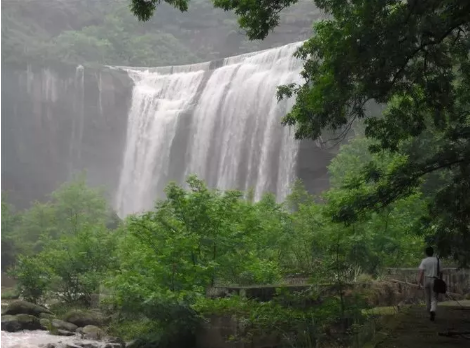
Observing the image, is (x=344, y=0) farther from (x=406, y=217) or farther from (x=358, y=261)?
(x=406, y=217)

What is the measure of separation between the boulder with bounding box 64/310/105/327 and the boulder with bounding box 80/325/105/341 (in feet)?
2.87

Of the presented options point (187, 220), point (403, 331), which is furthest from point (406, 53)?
point (187, 220)

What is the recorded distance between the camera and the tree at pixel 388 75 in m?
7.98

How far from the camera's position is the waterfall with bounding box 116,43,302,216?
141 ft

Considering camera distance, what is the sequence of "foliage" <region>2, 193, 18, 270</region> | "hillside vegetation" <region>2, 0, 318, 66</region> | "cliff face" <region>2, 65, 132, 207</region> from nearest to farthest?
"foliage" <region>2, 193, 18, 270</region> → "cliff face" <region>2, 65, 132, 207</region> → "hillside vegetation" <region>2, 0, 318, 66</region>

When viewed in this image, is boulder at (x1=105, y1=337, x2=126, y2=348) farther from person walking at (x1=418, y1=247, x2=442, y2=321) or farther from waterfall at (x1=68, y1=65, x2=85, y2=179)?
waterfall at (x1=68, y1=65, x2=85, y2=179)

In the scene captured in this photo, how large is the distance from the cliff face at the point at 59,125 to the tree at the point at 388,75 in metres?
44.2

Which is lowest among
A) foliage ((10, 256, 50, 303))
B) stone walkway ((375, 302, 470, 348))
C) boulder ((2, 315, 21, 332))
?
boulder ((2, 315, 21, 332))

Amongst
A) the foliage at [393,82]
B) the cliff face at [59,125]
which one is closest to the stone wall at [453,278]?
the foliage at [393,82]

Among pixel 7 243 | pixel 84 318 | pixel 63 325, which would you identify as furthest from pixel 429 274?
pixel 7 243

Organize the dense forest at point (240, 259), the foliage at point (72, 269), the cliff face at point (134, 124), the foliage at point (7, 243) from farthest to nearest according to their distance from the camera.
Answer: the cliff face at point (134, 124)
the foliage at point (7, 243)
the foliage at point (72, 269)
the dense forest at point (240, 259)

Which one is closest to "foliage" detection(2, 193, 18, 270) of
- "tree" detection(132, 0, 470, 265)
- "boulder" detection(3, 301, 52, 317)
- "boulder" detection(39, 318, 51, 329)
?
"boulder" detection(3, 301, 52, 317)

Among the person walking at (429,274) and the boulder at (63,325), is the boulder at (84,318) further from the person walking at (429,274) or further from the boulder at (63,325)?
the person walking at (429,274)

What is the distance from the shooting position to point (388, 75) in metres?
8.70
